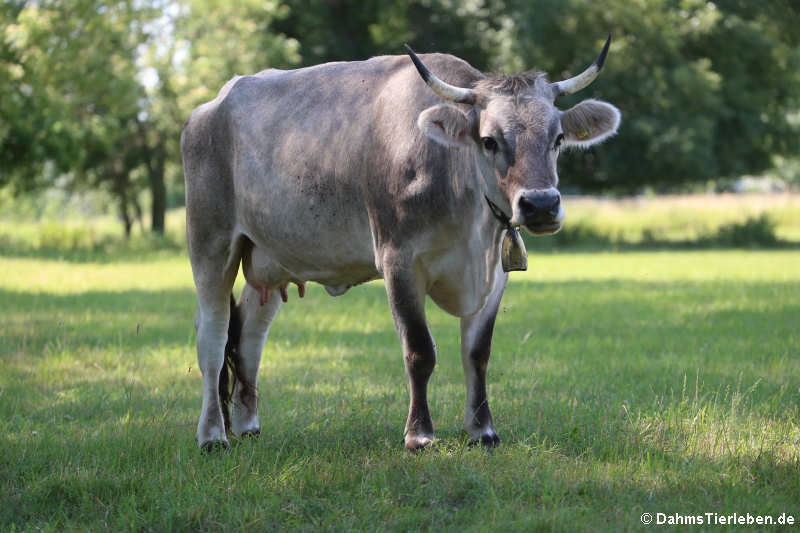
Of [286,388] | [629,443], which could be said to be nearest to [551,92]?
[629,443]

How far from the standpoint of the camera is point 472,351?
570 cm

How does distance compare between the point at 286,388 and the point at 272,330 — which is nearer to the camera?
the point at 286,388

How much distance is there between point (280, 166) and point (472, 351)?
1612 millimetres

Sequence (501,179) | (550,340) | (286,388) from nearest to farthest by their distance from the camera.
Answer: (501,179) < (286,388) < (550,340)

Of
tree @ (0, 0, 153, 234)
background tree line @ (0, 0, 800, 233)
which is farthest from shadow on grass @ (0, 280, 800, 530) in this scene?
background tree line @ (0, 0, 800, 233)

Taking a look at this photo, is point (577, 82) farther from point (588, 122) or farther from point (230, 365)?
point (230, 365)

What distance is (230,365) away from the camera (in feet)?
21.2

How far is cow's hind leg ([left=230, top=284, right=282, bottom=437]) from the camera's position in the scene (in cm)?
632

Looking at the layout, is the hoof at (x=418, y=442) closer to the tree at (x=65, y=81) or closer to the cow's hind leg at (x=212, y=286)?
the cow's hind leg at (x=212, y=286)

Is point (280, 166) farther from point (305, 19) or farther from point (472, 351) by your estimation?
point (305, 19)

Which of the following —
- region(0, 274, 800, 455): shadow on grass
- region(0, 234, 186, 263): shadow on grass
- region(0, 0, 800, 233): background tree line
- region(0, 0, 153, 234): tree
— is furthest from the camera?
region(0, 0, 800, 233): background tree line

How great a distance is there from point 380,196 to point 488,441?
4.92ft

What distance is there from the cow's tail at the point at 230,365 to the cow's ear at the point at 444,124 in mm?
2100

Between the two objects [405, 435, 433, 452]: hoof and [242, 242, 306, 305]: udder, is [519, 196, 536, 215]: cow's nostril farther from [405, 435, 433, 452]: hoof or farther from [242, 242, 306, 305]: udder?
[242, 242, 306, 305]: udder
